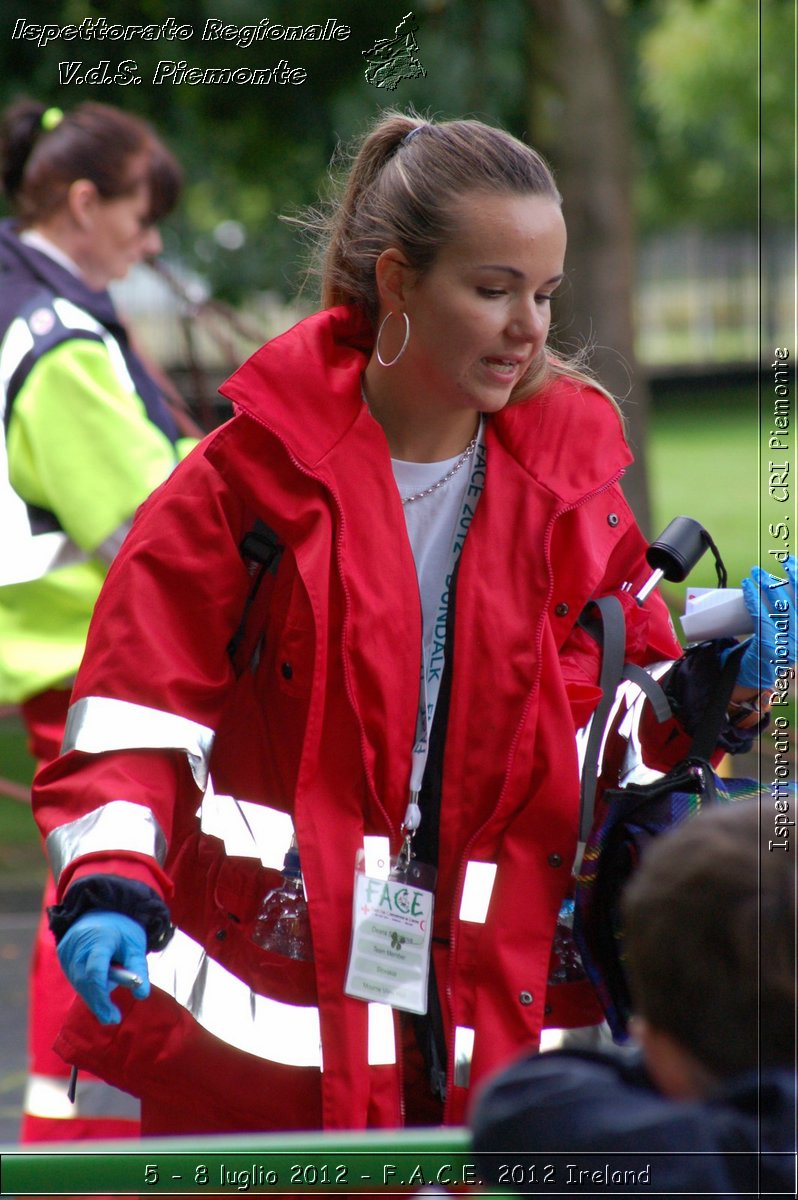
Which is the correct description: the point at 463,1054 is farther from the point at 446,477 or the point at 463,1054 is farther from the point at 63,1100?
the point at 63,1100

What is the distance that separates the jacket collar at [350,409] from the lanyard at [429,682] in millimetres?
107

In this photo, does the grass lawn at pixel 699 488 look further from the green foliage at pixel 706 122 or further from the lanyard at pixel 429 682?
the green foliage at pixel 706 122

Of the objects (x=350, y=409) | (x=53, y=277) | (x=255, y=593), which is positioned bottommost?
(x=255, y=593)

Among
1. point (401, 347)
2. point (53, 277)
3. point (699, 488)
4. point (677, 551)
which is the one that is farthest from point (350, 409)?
point (699, 488)

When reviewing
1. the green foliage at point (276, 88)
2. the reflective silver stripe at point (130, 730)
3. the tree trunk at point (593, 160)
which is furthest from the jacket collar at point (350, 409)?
the tree trunk at point (593, 160)

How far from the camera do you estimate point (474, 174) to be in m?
2.15

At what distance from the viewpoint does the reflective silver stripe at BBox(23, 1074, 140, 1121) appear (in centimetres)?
306

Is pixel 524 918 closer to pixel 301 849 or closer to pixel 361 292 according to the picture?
pixel 301 849

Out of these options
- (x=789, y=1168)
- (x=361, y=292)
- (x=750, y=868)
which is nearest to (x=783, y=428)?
(x=361, y=292)

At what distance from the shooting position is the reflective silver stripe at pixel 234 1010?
2057mm

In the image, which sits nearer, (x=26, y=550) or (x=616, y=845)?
(x=616, y=845)

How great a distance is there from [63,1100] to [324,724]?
1405mm

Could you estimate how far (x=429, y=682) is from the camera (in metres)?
2.13

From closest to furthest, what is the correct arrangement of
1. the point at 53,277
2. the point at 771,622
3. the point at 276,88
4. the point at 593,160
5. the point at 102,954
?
1. the point at 102,954
2. the point at 771,622
3. the point at 53,277
4. the point at 593,160
5. the point at 276,88
